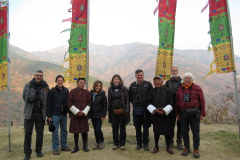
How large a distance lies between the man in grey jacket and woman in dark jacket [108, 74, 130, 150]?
1.61 metres

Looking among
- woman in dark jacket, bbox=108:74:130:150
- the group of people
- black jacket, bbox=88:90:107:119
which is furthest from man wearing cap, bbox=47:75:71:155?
woman in dark jacket, bbox=108:74:130:150

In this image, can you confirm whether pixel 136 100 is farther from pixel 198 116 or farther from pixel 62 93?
pixel 62 93

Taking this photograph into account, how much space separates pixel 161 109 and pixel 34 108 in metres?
2.91

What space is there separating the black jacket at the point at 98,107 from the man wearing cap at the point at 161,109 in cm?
117

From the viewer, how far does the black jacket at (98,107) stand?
14.4ft

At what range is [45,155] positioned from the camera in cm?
422

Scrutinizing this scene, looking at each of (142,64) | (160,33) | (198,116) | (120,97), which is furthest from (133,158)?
(142,64)

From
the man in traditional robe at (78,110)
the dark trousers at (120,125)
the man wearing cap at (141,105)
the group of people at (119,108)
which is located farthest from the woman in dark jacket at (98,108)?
the man wearing cap at (141,105)

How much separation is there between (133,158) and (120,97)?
56.1 inches

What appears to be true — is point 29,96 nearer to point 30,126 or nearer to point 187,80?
point 30,126

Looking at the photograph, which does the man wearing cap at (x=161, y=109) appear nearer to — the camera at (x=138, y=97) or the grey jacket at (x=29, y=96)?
the camera at (x=138, y=97)

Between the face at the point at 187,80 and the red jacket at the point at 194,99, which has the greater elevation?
the face at the point at 187,80

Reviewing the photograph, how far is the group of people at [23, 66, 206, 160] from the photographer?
154 inches

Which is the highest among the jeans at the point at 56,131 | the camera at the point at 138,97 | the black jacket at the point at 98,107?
the camera at the point at 138,97
